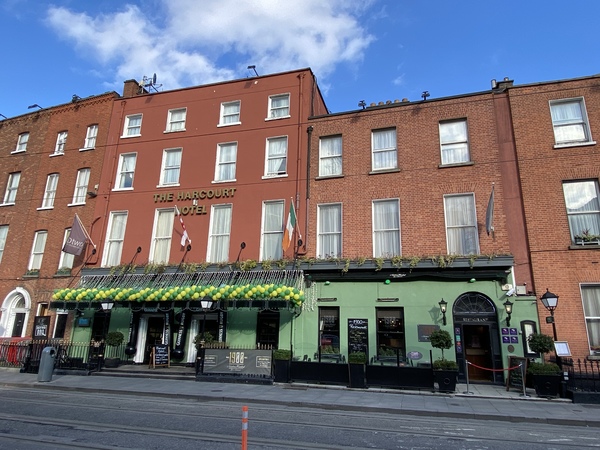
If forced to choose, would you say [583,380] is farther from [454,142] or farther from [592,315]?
[454,142]

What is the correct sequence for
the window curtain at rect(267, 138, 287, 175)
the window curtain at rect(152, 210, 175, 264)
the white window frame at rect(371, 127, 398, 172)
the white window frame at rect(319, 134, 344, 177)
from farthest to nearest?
1. the window curtain at rect(152, 210, 175, 264)
2. the window curtain at rect(267, 138, 287, 175)
3. the white window frame at rect(319, 134, 344, 177)
4. the white window frame at rect(371, 127, 398, 172)

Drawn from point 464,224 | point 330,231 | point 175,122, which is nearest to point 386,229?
Answer: point 330,231

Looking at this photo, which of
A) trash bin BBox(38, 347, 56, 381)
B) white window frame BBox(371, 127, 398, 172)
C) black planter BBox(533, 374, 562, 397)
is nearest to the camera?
black planter BBox(533, 374, 562, 397)

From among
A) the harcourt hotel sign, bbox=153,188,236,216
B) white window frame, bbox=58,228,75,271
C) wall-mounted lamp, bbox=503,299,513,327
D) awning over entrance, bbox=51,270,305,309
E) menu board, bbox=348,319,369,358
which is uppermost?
the harcourt hotel sign, bbox=153,188,236,216

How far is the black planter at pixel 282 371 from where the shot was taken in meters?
14.5

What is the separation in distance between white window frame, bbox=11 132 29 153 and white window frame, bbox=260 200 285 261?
17517 millimetres

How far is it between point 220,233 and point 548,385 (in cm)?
1420

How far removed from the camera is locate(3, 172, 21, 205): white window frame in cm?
2421

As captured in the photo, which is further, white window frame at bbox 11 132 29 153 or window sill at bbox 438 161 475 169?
white window frame at bbox 11 132 29 153

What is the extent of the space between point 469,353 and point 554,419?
18.0 feet

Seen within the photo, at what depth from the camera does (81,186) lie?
74.1ft

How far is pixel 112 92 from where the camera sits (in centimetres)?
2381

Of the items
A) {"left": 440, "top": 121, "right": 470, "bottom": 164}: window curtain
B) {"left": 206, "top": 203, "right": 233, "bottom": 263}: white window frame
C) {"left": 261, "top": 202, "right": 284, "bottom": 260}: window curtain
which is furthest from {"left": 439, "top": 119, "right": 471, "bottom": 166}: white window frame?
{"left": 206, "top": 203, "right": 233, "bottom": 263}: white window frame

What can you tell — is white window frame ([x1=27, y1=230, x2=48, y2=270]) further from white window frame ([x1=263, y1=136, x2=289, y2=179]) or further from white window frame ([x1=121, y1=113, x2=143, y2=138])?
white window frame ([x1=263, y1=136, x2=289, y2=179])
